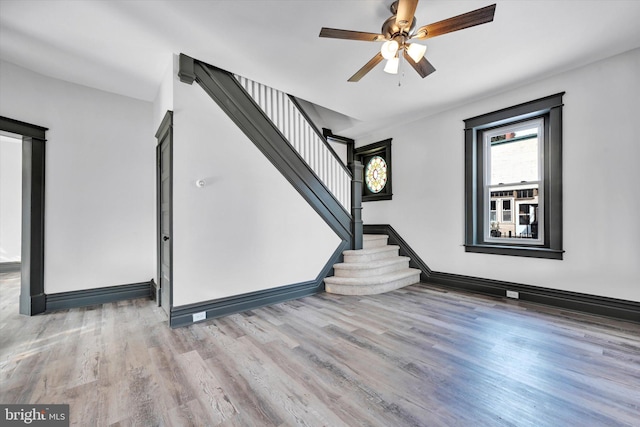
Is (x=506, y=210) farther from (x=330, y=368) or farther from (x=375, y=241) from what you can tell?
(x=330, y=368)

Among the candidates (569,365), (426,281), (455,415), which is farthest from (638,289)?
(455,415)

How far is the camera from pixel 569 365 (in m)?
2.04

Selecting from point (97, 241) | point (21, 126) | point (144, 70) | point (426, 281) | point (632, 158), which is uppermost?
point (144, 70)

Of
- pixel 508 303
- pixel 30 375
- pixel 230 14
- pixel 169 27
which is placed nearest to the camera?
pixel 30 375

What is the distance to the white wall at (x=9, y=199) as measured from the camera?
551cm

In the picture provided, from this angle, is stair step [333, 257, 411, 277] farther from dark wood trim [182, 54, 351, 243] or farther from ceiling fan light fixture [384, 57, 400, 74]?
ceiling fan light fixture [384, 57, 400, 74]

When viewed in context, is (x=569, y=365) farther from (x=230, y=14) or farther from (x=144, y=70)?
(x=144, y=70)

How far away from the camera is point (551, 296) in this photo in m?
3.38

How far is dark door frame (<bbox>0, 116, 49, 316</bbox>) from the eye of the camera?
314 centimetres

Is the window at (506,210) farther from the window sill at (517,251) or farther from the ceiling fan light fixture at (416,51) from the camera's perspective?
the ceiling fan light fixture at (416,51)

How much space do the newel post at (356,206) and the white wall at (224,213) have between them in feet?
3.68

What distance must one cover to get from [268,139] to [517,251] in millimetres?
3712

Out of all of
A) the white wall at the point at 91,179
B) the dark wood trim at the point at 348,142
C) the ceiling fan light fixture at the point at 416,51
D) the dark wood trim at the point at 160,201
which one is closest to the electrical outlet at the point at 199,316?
the dark wood trim at the point at 160,201

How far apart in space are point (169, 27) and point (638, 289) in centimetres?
537
